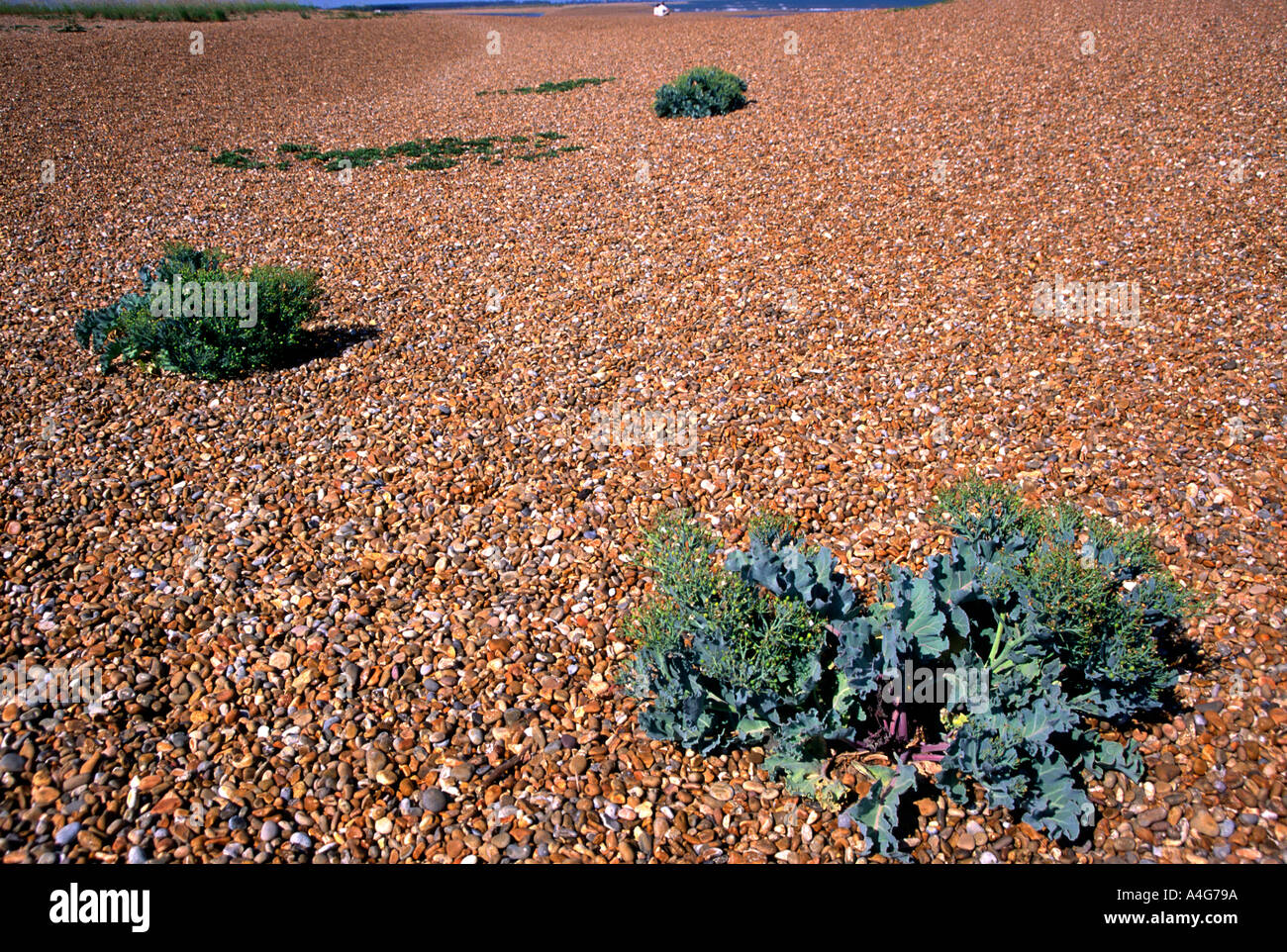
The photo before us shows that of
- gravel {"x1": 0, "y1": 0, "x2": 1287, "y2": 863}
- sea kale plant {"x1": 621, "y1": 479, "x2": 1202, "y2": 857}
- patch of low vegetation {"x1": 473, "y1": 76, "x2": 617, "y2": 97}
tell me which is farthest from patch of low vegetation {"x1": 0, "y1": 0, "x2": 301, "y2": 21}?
sea kale plant {"x1": 621, "y1": 479, "x2": 1202, "y2": 857}

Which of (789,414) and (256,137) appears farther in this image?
(256,137)

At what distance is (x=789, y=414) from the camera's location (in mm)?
5410

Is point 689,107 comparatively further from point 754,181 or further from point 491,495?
point 491,495

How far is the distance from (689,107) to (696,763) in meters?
11.5

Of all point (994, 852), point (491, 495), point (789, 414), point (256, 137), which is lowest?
point (994, 852)

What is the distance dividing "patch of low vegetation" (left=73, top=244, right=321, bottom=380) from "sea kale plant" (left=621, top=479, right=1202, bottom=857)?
4.37m

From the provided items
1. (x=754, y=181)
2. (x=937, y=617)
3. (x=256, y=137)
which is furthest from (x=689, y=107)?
(x=937, y=617)

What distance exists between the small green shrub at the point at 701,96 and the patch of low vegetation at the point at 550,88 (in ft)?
10.3

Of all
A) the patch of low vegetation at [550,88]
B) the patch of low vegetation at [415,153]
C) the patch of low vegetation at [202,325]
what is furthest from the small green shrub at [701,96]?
the patch of low vegetation at [202,325]

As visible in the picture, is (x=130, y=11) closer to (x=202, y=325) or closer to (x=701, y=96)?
(x=701, y=96)

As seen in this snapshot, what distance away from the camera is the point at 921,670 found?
3.18 meters

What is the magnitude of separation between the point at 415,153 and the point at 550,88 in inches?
183

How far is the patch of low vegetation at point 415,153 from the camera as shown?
1096 centimetres

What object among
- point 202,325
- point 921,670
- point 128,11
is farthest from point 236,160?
point 128,11
